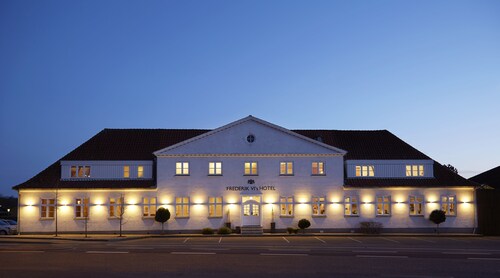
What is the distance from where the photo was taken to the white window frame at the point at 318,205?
150 feet

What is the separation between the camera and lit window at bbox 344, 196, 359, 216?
45969mm

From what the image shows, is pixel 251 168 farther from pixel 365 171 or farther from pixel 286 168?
pixel 365 171

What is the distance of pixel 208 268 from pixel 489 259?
39.7ft

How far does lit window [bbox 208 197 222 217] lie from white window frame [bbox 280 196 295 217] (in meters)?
4.73

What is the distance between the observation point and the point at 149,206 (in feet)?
148

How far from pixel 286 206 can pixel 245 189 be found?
3.41 metres

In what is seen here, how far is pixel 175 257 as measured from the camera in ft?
81.4

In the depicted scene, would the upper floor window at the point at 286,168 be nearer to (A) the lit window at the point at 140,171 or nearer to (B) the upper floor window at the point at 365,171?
(B) the upper floor window at the point at 365,171

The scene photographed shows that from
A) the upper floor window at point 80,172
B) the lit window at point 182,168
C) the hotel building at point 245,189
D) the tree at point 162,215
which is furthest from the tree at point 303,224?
the upper floor window at point 80,172

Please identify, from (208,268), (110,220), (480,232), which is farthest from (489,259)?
(110,220)

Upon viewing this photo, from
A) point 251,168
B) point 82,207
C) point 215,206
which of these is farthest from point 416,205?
point 82,207

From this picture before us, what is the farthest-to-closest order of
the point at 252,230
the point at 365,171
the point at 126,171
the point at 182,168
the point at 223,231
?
the point at 365,171, the point at 126,171, the point at 182,168, the point at 252,230, the point at 223,231

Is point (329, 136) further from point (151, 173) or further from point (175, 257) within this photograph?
point (175, 257)

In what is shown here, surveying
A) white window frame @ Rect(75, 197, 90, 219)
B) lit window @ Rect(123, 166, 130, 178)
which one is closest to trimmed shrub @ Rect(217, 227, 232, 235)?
lit window @ Rect(123, 166, 130, 178)
